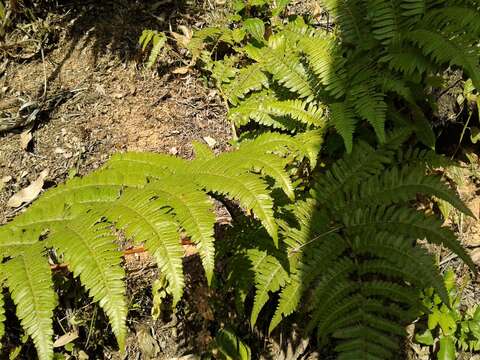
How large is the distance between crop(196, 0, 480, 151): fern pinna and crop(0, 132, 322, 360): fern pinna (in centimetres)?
57

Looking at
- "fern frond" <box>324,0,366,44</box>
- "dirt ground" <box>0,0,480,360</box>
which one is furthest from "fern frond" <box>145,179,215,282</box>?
"fern frond" <box>324,0,366,44</box>

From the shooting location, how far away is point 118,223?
7.52ft

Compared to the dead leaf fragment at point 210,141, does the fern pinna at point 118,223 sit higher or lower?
lower

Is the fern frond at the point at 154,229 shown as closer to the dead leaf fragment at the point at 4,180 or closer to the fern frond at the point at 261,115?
the fern frond at the point at 261,115

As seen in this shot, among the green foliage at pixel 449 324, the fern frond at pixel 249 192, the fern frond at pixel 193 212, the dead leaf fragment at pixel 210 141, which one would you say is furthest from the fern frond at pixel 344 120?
the green foliage at pixel 449 324

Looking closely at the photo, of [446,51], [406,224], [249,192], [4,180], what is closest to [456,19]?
[446,51]

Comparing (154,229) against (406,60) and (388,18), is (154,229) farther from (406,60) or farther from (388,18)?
(388,18)

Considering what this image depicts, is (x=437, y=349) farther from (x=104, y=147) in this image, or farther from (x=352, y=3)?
(x=104, y=147)

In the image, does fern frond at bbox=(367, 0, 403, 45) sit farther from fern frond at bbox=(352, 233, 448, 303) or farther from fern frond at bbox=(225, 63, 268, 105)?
fern frond at bbox=(352, 233, 448, 303)

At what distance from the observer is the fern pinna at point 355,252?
2.62 meters

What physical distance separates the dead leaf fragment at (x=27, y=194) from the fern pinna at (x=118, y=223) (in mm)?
→ 966

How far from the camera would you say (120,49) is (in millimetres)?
4148

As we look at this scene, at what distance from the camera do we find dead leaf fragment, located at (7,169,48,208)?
139 inches

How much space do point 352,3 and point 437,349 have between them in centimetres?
243
